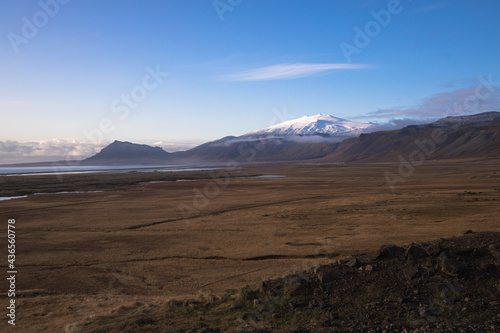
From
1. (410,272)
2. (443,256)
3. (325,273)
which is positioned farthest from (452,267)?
(325,273)

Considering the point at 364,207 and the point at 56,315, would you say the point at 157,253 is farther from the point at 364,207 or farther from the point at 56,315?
the point at 364,207

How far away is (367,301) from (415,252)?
8.54 feet

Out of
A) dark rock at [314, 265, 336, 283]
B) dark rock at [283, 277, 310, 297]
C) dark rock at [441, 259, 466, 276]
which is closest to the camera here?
dark rock at [441, 259, 466, 276]

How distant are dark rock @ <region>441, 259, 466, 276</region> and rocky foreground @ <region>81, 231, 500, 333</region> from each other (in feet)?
0.08

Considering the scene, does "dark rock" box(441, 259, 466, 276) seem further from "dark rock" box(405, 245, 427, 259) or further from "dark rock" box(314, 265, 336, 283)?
"dark rock" box(314, 265, 336, 283)

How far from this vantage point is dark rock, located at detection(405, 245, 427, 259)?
33.5 feet

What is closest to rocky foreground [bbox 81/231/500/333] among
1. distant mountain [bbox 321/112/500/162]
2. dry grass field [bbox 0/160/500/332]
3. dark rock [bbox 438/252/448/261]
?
dark rock [bbox 438/252/448/261]

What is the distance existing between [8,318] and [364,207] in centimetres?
2512

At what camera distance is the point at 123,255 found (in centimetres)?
1727

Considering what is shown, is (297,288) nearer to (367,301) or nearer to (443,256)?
(367,301)

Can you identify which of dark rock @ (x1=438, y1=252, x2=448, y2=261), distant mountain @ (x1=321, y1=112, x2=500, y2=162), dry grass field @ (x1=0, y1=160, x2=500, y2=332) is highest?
distant mountain @ (x1=321, y1=112, x2=500, y2=162)

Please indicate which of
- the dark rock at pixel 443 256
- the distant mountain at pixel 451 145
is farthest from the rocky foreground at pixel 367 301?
the distant mountain at pixel 451 145

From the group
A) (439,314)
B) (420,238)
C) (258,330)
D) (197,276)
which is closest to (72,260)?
(197,276)

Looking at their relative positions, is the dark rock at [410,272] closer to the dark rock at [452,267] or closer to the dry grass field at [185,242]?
the dark rock at [452,267]
